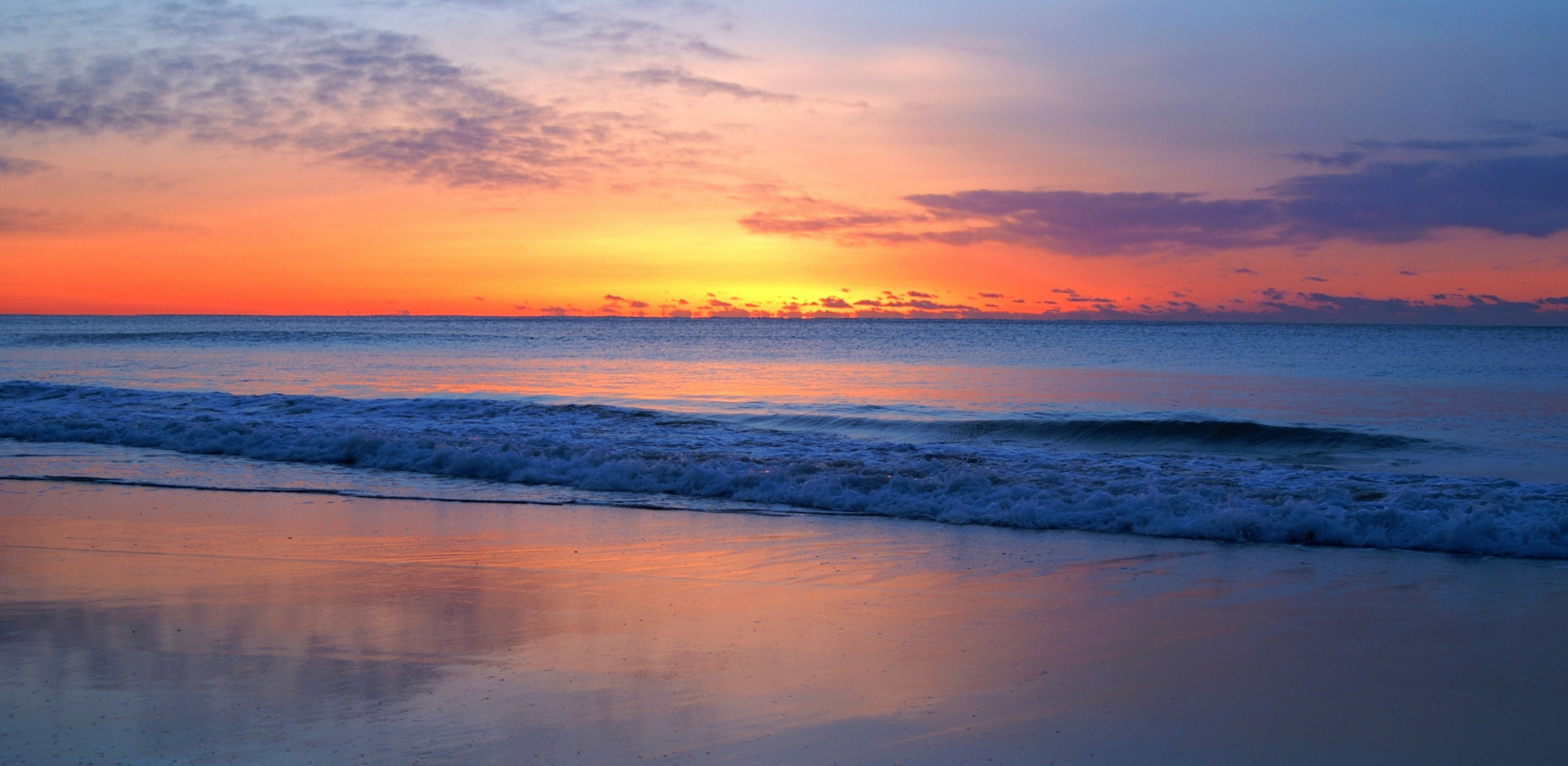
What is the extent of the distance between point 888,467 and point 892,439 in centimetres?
502

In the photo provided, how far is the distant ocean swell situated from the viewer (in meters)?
8.91

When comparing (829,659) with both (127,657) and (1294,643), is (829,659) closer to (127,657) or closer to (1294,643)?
(1294,643)

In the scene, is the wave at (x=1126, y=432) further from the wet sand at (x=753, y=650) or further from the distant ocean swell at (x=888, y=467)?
the wet sand at (x=753, y=650)

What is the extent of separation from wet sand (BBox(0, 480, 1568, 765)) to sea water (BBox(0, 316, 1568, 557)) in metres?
1.55

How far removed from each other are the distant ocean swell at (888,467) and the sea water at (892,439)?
44mm

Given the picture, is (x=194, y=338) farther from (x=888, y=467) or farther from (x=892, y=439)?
(x=888, y=467)

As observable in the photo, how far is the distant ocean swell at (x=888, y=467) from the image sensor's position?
29.2 feet

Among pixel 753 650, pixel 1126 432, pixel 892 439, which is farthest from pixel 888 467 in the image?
pixel 1126 432

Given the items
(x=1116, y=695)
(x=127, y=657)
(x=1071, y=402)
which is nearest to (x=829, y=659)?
(x=1116, y=695)

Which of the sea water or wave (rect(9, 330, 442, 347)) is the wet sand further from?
wave (rect(9, 330, 442, 347))

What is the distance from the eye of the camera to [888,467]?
12023mm

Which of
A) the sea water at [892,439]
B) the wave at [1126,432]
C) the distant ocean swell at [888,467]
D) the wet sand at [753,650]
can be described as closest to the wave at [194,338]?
the sea water at [892,439]

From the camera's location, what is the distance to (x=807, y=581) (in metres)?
6.88

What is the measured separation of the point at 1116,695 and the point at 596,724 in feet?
8.50
